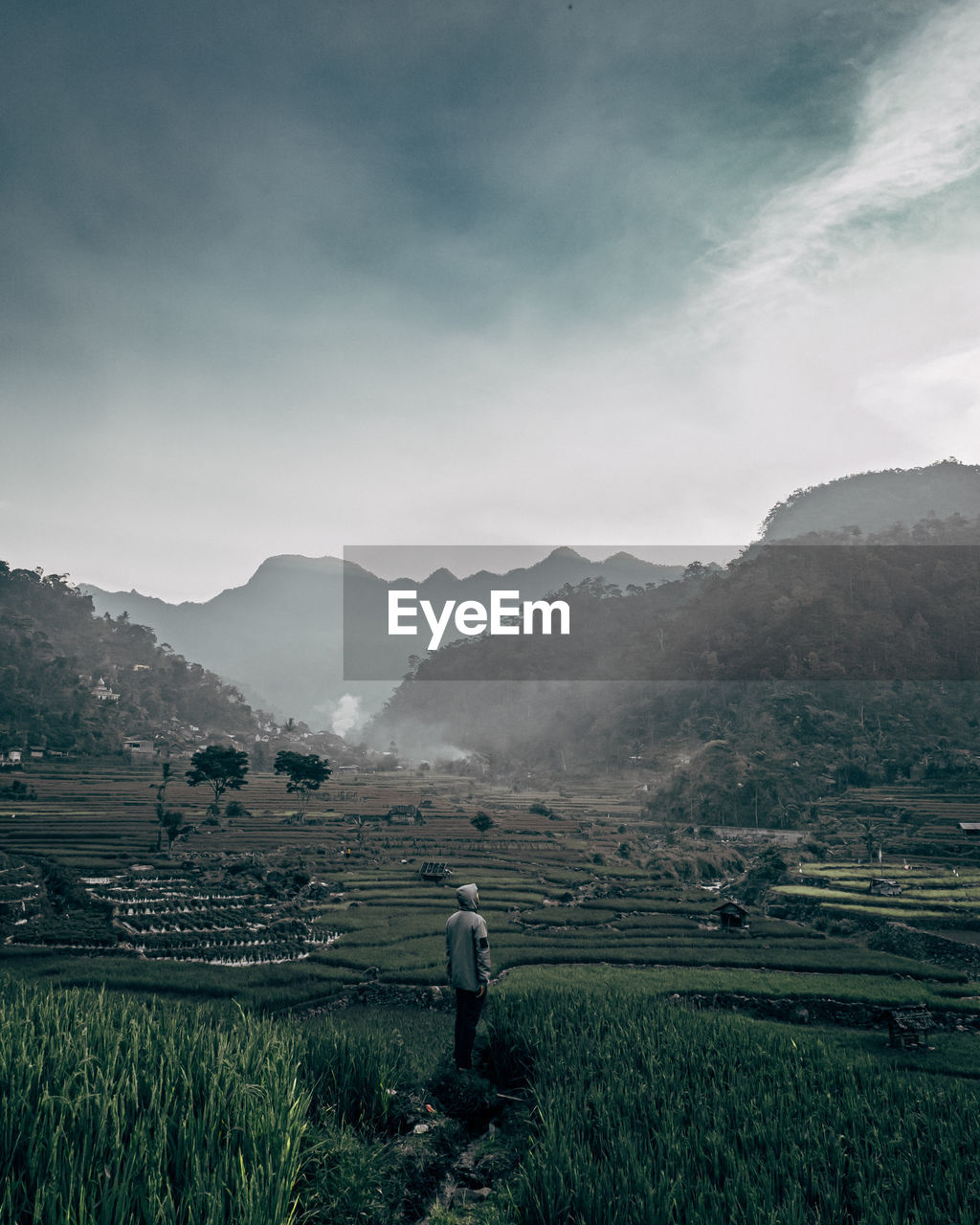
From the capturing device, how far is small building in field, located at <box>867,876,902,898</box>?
1466 inches

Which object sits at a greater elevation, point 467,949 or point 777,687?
point 777,687

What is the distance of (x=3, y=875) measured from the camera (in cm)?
3644

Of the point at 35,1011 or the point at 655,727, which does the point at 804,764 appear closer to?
the point at 655,727

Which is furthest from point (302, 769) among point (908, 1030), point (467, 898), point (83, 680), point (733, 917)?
point (83, 680)

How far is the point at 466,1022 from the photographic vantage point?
9.16 meters

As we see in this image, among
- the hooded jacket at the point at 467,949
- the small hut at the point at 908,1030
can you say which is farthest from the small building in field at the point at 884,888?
the hooded jacket at the point at 467,949

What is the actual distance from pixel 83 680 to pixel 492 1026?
14907 centimetres

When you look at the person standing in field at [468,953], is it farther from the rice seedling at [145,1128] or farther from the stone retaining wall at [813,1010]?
the stone retaining wall at [813,1010]

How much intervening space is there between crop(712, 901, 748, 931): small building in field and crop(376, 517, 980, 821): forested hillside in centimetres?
4825

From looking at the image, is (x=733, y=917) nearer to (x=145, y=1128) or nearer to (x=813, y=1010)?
(x=813, y=1010)

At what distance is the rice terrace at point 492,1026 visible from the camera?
508cm

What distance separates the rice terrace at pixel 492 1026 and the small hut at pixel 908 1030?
34cm

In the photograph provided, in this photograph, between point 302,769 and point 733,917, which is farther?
point 302,769

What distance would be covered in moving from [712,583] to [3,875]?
448 feet
